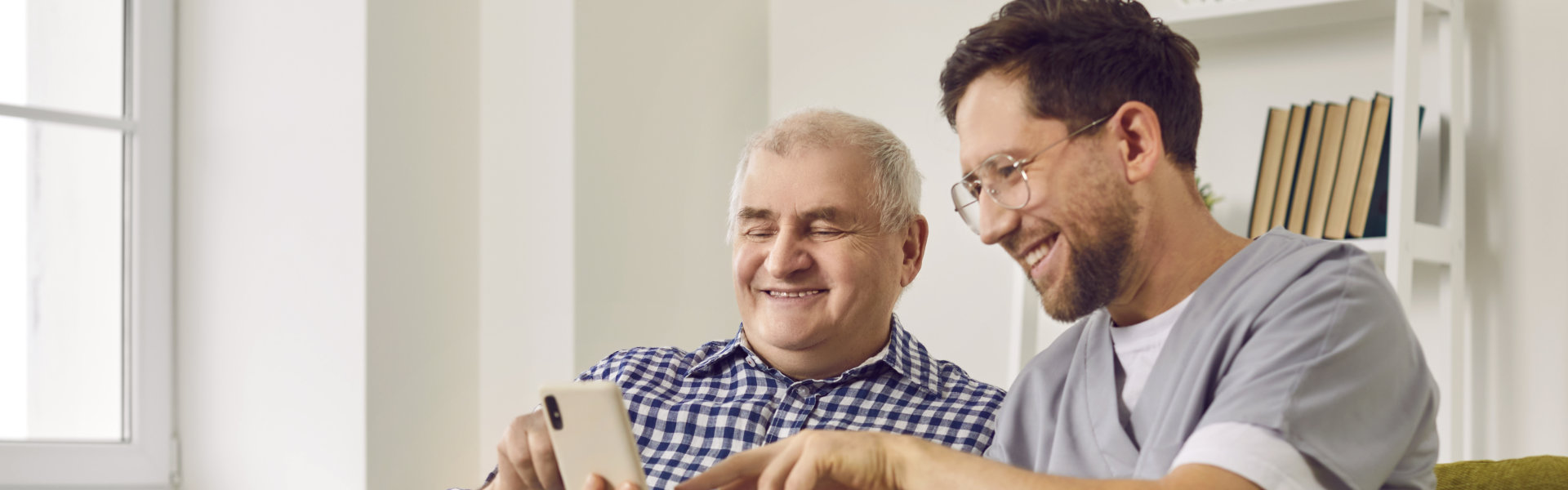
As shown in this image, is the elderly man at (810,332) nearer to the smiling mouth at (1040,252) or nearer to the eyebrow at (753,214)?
the eyebrow at (753,214)

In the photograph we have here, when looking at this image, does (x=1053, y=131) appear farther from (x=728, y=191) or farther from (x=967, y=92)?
(x=728, y=191)

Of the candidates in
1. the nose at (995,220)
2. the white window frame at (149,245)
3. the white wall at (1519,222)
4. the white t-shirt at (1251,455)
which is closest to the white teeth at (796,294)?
the nose at (995,220)

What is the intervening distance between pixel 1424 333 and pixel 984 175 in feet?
4.24

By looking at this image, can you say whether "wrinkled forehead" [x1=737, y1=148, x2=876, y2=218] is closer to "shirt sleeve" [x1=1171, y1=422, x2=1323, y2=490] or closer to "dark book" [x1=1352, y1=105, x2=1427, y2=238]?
"shirt sleeve" [x1=1171, y1=422, x2=1323, y2=490]

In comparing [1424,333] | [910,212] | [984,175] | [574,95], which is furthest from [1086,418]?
[574,95]

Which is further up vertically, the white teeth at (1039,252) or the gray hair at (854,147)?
the gray hair at (854,147)

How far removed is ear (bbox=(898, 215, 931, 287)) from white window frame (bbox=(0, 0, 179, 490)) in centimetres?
143

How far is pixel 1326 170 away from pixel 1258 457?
49.4 inches

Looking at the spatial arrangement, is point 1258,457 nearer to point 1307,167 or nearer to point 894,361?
point 894,361

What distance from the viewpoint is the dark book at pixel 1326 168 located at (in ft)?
6.35

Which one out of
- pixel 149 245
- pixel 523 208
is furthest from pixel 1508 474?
pixel 149 245

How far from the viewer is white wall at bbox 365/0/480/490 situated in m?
2.09

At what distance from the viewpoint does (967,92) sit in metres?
1.15

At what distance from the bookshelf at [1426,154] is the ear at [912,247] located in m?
0.75
